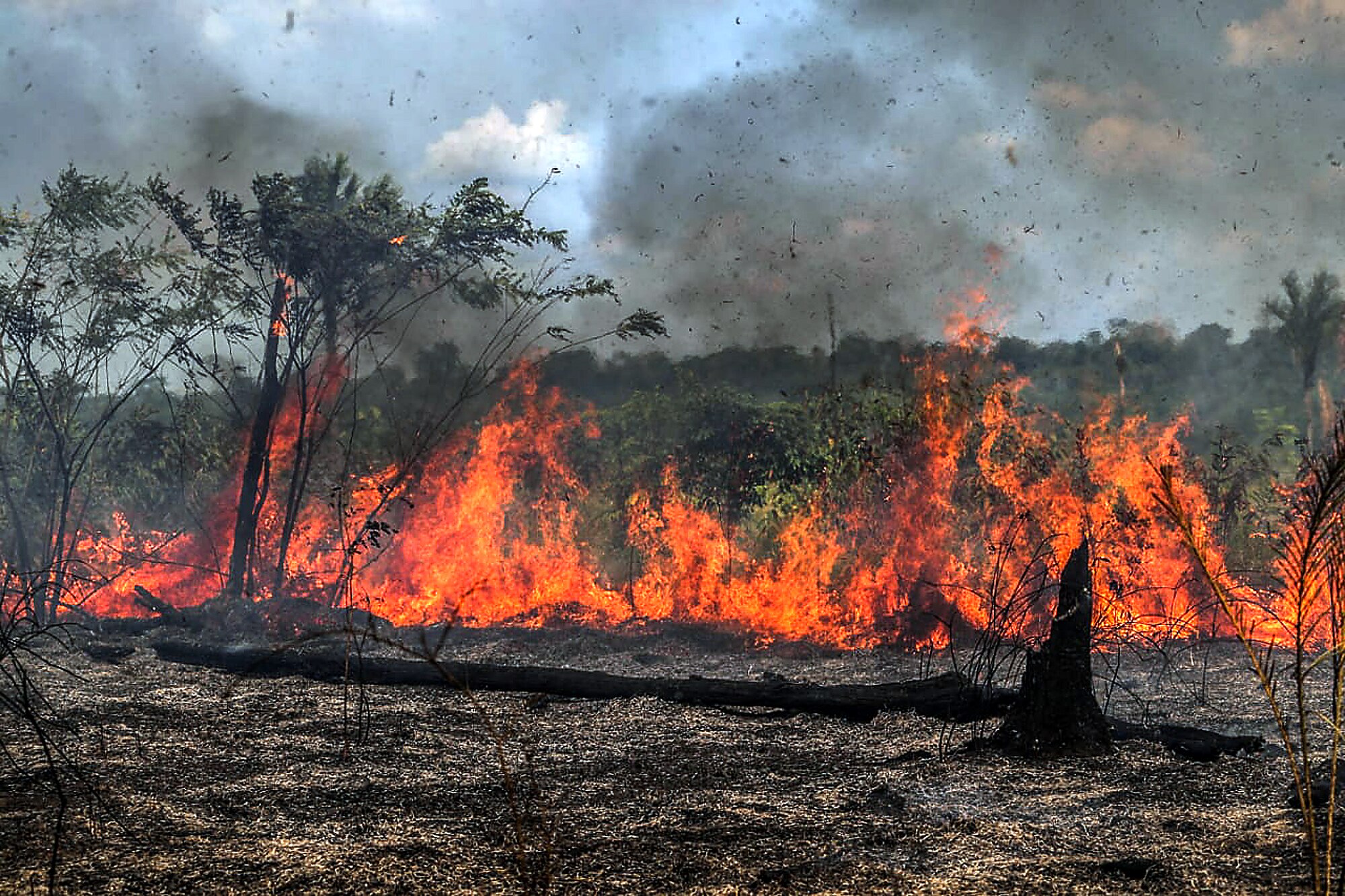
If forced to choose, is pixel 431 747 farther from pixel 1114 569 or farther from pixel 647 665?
pixel 1114 569

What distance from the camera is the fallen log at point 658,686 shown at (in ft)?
25.5

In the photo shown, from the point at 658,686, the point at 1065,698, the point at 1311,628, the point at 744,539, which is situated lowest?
the point at 658,686

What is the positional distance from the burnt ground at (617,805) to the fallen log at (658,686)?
0.17 m

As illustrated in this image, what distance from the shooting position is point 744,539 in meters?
16.7

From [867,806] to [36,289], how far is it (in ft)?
49.9

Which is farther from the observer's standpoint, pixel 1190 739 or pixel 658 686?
pixel 658 686

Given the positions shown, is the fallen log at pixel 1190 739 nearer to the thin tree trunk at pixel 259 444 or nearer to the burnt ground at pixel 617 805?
the burnt ground at pixel 617 805

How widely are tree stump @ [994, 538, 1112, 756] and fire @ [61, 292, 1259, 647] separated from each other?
448 cm

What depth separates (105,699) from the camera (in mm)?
9008

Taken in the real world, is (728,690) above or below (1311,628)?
below

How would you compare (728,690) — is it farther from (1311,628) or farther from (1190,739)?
(1311,628)

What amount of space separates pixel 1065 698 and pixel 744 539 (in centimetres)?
1009

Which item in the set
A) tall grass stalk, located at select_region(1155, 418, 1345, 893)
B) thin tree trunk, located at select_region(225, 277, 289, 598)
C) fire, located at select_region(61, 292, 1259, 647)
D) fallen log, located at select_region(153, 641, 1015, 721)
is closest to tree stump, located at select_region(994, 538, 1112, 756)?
fallen log, located at select_region(153, 641, 1015, 721)

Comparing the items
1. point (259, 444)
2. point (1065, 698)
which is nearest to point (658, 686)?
point (1065, 698)
